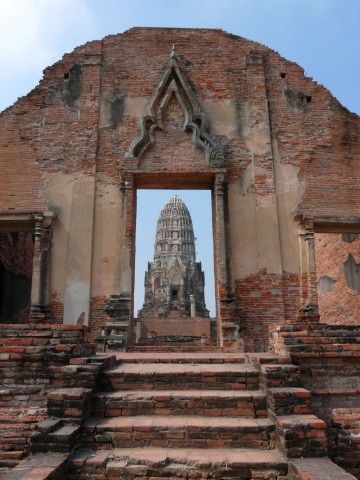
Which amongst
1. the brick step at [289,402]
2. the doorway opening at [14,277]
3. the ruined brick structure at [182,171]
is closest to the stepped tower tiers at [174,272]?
the doorway opening at [14,277]

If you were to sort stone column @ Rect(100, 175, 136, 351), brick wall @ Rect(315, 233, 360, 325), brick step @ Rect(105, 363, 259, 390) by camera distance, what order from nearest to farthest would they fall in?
brick step @ Rect(105, 363, 259, 390) → stone column @ Rect(100, 175, 136, 351) → brick wall @ Rect(315, 233, 360, 325)

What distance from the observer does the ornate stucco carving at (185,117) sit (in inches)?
397

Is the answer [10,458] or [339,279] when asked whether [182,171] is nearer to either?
→ [339,279]

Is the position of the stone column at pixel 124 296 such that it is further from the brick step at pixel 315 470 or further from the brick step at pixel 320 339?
the brick step at pixel 315 470

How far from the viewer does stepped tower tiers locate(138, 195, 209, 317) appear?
1471 inches

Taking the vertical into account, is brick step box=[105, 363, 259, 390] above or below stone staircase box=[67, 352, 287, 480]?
above

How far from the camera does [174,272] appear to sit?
3991cm

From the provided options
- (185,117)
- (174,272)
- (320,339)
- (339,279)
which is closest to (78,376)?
(320,339)

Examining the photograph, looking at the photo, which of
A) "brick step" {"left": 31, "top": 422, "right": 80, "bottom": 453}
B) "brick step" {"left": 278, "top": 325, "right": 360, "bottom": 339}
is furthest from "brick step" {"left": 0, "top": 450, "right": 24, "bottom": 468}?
"brick step" {"left": 278, "top": 325, "right": 360, "bottom": 339}

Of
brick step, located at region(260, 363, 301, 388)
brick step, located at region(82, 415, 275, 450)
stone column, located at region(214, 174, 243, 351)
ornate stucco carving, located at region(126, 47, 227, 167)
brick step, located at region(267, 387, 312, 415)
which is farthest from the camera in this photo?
ornate stucco carving, located at region(126, 47, 227, 167)

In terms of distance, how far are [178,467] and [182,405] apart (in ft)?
2.98

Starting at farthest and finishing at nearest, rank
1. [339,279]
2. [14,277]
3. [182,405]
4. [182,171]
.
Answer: [14,277] → [339,279] → [182,171] → [182,405]

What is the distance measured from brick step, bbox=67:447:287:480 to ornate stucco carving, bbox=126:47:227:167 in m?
7.06

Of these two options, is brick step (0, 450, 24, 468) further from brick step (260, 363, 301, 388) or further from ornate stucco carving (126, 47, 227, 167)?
ornate stucco carving (126, 47, 227, 167)
